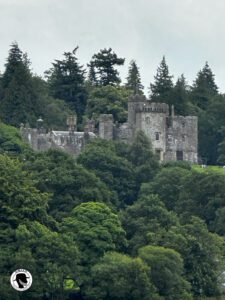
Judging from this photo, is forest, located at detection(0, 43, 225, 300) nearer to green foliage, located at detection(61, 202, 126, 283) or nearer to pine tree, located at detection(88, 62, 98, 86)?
green foliage, located at detection(61, 202, 126, 283)

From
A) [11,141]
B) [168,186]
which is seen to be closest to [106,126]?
[11,141]

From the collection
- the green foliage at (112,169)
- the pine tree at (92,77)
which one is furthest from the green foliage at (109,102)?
the green foliage at (112,169)

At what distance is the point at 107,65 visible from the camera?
158 m

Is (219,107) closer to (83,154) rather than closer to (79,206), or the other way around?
(83,154)

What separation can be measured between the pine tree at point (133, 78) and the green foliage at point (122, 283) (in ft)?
175

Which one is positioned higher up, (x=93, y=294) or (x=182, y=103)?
(x=182, y=103)

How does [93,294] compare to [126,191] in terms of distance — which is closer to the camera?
[93,294]

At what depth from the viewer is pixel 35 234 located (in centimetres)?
10538

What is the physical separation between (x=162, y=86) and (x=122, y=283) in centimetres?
5353

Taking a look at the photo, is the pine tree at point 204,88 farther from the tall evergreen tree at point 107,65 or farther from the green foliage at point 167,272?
the green foliage at point 167,272

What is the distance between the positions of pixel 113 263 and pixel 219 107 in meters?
45.8

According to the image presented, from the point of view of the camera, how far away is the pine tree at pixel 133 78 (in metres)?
163

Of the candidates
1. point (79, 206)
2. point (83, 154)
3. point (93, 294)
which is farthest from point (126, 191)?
point (93, 294)

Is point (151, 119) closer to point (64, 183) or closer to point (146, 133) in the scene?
point (146, 133)
